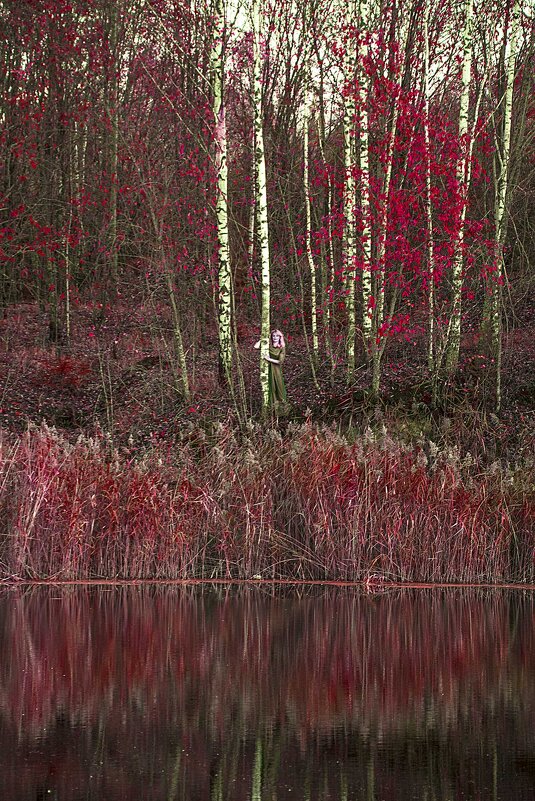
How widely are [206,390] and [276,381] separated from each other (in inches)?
92.1

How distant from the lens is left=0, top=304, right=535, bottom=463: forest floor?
1797cm

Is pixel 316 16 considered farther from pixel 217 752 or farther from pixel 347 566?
pixel 217 752

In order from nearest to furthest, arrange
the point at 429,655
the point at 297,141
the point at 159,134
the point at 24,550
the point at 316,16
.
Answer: the point at 429,655 → the point at 24,550 → the point at 316,16 → the point at 159,134 → the point at 297,141

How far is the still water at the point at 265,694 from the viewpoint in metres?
6.02

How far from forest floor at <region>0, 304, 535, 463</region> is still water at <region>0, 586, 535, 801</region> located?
428 centimetres

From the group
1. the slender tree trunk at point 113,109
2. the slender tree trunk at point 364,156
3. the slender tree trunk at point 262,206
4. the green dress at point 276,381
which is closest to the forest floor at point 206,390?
the green dress at point 276,381

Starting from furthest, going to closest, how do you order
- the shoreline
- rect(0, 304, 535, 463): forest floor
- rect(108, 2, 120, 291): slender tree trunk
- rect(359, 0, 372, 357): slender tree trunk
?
rect(108, 2, 120, 291): slender tree trunk < rect(359, 0, 372, 357): slender tree trunk < rect(0, 304, 535, 463): forest floor < the shoreline

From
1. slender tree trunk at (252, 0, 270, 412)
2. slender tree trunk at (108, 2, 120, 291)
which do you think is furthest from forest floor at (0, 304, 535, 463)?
slender tree trunk at (108, 2, 120, 291)

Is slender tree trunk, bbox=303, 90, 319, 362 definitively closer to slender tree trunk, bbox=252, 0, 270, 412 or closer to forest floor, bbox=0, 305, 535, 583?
slender tree trunk, bbox=252, 0, 270, 412

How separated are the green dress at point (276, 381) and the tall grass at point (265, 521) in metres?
5.69

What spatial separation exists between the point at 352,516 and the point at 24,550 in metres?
3.37

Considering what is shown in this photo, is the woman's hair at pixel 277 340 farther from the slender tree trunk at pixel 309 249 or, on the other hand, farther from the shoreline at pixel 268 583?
the shoreline at pixel 268 583

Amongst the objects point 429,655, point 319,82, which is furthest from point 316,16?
point 429,655

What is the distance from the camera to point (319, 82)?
24703mm
